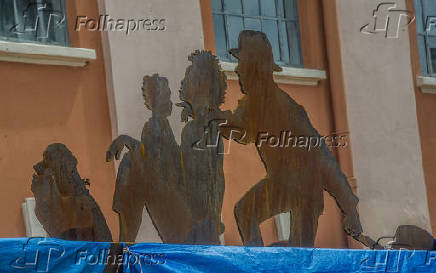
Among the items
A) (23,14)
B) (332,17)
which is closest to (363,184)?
(332,17)

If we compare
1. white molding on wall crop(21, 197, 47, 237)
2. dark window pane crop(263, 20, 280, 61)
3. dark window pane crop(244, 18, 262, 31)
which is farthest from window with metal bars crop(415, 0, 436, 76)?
white molding on wall crop(21, 197, 47, 237)

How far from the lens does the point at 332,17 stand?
11.0m

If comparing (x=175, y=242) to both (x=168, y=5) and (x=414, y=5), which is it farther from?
(x=414, y=5)

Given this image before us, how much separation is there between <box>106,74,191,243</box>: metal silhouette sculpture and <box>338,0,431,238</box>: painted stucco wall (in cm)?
324

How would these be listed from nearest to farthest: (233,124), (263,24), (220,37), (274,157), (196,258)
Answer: (196,258)
(233,124)
(274,157)
(220,37)
(263,24)

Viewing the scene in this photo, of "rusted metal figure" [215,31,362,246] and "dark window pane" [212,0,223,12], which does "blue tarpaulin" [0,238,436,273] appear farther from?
"dark window pane" [212,0,223,12]

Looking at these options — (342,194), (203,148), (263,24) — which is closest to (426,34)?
(263,24)

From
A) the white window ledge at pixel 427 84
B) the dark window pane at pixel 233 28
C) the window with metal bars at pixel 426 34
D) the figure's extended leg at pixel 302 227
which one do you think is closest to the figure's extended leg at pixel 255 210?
the figure's extended leg at pixel 302 227

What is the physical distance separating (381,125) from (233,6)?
1.98 meters

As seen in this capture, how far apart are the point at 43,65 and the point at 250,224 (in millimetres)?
2161

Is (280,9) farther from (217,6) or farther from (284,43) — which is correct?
(217,6)

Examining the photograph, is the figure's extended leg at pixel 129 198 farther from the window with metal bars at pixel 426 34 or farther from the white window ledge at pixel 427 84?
the window with metal bars at pixel 426 34

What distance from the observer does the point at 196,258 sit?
288 inches

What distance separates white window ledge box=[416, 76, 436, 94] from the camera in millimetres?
11211
